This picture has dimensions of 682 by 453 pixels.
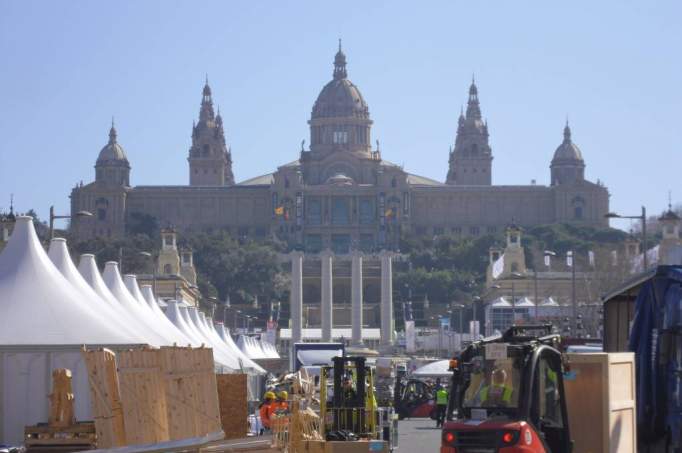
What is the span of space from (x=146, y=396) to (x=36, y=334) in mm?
6818

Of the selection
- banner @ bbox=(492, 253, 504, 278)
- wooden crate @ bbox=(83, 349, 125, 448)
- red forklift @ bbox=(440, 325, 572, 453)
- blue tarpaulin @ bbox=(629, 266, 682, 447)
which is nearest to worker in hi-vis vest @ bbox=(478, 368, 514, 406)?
red forklift @ bbox=(440, 325, 572, 453)

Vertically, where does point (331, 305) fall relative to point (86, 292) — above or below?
above

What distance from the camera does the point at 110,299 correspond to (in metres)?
35.2

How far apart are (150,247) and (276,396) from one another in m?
154

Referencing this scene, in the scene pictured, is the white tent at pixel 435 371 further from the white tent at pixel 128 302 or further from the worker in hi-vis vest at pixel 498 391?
the worker in hi-vis vest at pixel 498 391

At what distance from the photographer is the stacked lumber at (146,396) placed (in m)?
21.4

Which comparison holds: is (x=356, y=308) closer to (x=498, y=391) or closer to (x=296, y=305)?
(x=296, y=305)

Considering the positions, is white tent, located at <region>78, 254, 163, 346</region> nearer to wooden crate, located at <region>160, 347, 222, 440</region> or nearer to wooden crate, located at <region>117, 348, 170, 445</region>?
wooden crate, located at <region>160, 347, 222, 440</region>

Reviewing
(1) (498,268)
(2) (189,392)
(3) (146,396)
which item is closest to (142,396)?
(3) (146,396)

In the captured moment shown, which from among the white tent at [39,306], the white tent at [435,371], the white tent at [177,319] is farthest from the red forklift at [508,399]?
the white tent at [435,371]

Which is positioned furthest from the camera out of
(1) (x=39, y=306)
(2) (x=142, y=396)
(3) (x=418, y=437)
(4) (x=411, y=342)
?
(4) (x=411, y=342)

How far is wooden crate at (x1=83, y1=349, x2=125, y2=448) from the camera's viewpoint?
843 inches

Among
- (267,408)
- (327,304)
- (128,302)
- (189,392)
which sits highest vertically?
(327,304)

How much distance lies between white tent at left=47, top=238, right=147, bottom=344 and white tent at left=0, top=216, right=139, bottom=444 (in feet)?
0.70
